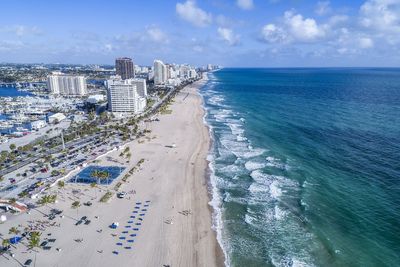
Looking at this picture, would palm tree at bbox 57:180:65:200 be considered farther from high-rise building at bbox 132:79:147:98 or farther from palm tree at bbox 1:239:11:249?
high-rise building at bbox 132:79:147:98

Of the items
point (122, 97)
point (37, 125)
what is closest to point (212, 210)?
point (37, 125)

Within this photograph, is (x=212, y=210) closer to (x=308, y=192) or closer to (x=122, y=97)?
(x=308, y=192)

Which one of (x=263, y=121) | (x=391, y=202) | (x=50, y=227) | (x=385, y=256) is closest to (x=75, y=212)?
(x=50, y=227)

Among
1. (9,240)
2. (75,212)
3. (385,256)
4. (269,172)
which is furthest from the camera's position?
(269,172)

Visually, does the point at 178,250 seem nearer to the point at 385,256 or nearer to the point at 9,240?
the point at 9,240

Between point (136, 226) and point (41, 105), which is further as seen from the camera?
point (41, 105)

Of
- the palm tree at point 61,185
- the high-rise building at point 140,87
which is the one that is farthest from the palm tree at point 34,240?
the high-rise building at point 140,87
